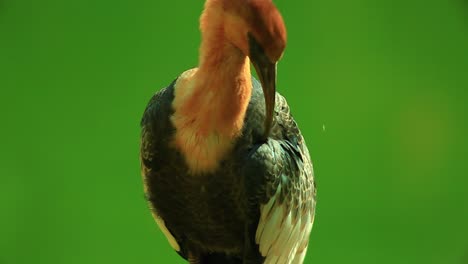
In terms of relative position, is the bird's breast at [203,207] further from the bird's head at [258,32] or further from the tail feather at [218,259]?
the bird's head at [258,32]

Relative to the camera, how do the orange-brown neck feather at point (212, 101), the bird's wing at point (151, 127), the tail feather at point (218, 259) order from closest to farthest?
the orange-brown neck feather at point (212, 101) → the bird's wing at point (151, 127) → the tail feather at point (218, 259)

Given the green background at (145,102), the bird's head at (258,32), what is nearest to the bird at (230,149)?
the bird's head at (258,32)

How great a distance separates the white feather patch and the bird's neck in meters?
0.16

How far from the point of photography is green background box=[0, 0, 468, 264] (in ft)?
7.02

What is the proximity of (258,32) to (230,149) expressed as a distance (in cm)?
29

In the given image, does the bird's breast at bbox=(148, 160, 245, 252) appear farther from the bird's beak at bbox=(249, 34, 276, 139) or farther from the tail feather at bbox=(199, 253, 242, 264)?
the bird's beak at bbox=(249, 34, 276, 139)

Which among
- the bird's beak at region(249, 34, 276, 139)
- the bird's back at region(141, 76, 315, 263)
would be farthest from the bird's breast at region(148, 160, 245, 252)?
the bird's beak at region(249, 34, 276, 139)

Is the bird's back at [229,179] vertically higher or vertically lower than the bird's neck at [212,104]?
lower

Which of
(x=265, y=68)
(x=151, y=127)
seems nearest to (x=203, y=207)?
(x=151, y=127)

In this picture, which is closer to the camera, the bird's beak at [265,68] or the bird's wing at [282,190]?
the bird's beak at [265,68]

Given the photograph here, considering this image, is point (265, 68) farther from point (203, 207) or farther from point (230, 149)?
point (203, 207)

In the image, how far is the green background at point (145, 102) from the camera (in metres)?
2.14

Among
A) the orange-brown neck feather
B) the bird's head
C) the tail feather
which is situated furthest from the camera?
the tail feather

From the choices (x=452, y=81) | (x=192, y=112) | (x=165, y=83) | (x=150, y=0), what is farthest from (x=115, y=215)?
(x=452, y=81)
